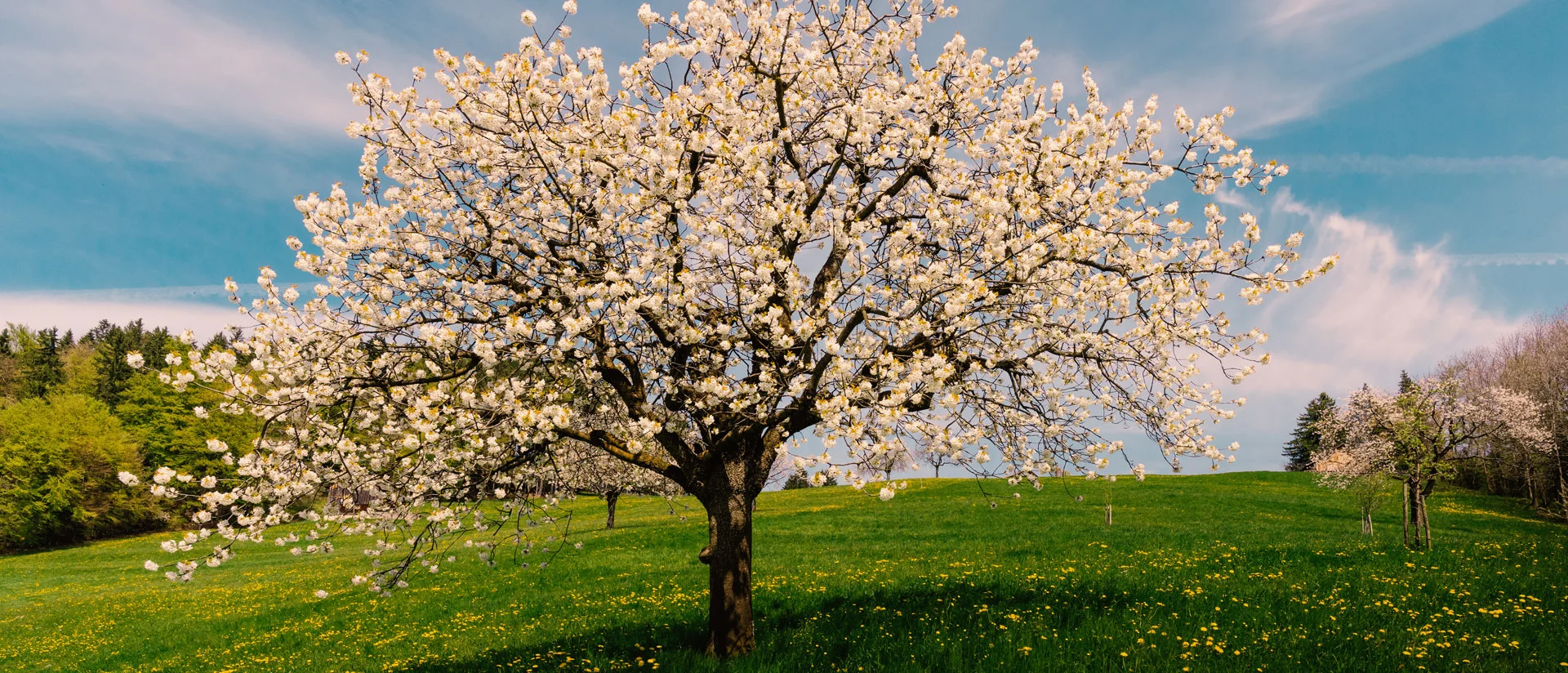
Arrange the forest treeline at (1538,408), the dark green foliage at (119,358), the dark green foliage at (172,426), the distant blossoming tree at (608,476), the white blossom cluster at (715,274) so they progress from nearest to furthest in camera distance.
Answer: the white blossom cluster at (715,274)
the distant blossoming tree at (608,476)
the forest treeline at (1538,408)
the dark green foliage at (172,426)
the dark green foliage at (119,358)

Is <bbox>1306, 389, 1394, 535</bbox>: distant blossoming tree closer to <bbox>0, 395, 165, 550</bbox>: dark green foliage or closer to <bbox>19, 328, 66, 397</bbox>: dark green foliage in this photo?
<bbox>0, 395, 165, 550</bbox>: dark green foliage

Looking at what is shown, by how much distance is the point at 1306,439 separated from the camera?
8144cm

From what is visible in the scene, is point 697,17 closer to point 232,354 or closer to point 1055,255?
point 1055,255

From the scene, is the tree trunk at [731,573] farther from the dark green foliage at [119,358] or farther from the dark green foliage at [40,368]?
the dark green foliage at [40,368]

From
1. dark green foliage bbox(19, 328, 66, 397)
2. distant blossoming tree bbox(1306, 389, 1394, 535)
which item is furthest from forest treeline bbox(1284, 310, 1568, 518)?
dark green foliage bbox(19, 328, 66, 397)

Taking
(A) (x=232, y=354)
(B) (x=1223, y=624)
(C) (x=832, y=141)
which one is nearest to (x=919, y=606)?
(B) (x=1223, y=624)

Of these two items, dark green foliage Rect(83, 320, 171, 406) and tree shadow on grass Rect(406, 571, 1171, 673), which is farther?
dark green foliage Rect(83, 320, 171, 406)

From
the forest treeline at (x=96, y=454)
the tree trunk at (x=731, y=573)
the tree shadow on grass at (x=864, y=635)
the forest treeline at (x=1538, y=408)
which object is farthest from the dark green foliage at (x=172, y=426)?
the forest treeline at (x=1538, y=408)

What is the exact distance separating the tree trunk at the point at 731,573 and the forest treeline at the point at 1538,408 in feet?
152

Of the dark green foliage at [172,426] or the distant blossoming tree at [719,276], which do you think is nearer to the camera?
the distant blossoming tree at [719,276]

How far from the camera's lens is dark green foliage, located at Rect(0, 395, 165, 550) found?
5188cm

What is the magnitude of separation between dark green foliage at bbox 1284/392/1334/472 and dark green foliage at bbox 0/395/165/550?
349ft

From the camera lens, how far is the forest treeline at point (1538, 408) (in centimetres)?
4581

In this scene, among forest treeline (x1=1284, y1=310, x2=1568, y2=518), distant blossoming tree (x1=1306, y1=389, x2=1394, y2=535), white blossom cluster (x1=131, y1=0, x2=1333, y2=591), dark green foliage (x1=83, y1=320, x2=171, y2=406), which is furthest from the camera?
dark green foliage (x1=83, y1=320, x2=171, y2=406)
